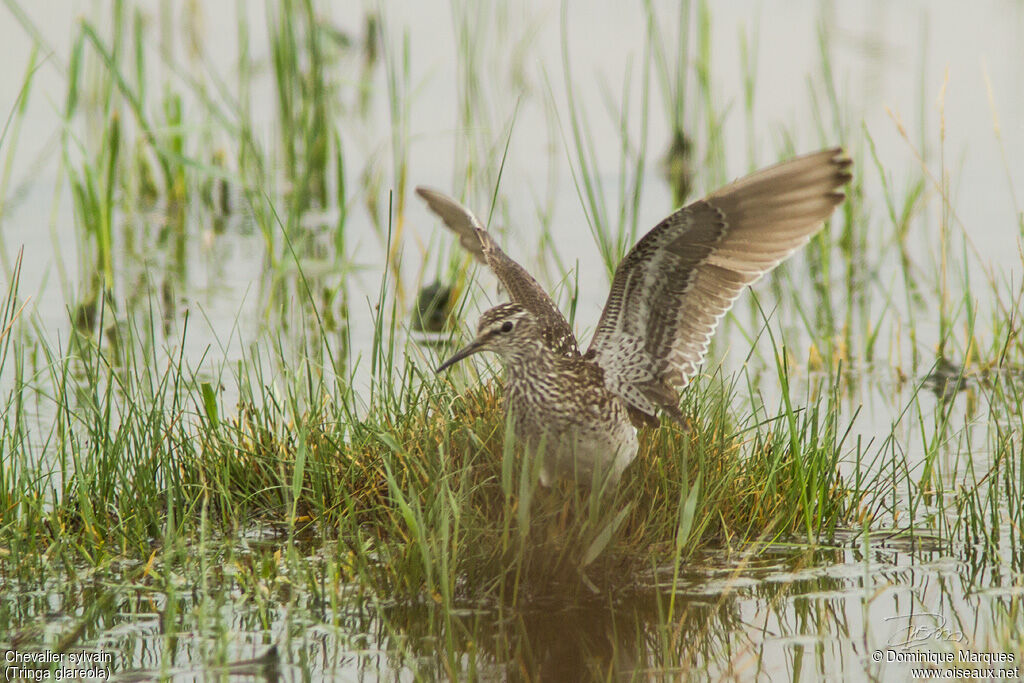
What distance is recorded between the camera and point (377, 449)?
553cm

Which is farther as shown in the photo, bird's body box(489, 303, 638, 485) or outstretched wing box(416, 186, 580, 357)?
outstretched wing box(416, 186, 580, 357)

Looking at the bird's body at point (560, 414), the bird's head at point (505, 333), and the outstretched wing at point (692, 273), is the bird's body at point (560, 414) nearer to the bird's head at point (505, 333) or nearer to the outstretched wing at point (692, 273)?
the bird's head at point (505, 333)

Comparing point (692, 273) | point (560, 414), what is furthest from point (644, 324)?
point (560, 414)

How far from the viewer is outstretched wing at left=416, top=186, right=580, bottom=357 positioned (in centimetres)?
538

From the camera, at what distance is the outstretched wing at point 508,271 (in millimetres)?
5383

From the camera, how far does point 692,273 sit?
Answer: 5488 millimetres

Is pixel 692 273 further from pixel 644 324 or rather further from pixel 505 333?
pixel 505 333

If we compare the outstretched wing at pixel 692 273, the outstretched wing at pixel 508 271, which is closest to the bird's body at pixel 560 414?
the outstretched wing at pixel 508 271

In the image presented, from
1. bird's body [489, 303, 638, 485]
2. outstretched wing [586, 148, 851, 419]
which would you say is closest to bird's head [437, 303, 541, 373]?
bird's body [489, 303, 638, 485]

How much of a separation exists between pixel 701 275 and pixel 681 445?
27.2 inches

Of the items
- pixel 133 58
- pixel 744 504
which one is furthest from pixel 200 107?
pixel 744 504

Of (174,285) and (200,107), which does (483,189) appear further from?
(200,107)

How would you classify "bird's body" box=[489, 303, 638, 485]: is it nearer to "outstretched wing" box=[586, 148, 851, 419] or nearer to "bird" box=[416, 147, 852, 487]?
"bird" box=[416, 147, 852, 487]

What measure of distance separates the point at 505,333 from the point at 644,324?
2.08 feet
